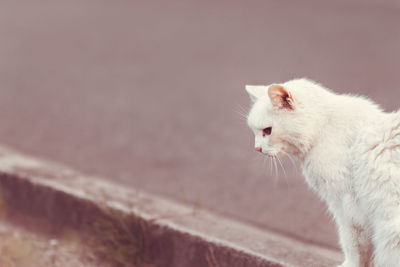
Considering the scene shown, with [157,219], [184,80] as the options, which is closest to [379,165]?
[157,219]

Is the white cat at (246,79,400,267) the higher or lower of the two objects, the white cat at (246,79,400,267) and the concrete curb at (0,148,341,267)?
the higher

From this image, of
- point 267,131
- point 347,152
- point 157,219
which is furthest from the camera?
point 157,219

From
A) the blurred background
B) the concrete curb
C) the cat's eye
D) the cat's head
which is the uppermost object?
the cat's head

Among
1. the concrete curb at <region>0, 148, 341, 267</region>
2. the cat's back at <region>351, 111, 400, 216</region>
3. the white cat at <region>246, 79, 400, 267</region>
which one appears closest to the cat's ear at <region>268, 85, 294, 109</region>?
the white cat at <region>246, 79, 400, 267</region>

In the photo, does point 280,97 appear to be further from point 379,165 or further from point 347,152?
point 379,165

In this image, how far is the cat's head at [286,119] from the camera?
9.48 ft

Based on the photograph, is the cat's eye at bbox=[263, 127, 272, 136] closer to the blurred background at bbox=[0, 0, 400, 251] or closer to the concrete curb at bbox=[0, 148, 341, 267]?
the concrete curb at bbox=[0, 148, 341, 267]

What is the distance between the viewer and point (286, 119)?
293 centimetres

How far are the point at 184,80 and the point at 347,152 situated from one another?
188 inches

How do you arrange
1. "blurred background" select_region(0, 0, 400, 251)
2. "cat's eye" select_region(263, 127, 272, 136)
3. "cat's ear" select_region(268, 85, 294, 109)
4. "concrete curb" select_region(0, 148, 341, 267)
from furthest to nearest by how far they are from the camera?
"blurred background" select_region(0, 0, 400, 251), "concrete curb" select_region(0, 148, 341, 267), "cat's eye" select_region(263, 127, 272, 136), "cat's ear" select_region(268, 85, 294, 109)

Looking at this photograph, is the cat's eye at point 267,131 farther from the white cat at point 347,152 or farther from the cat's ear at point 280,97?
the cat's ear at point 280,97

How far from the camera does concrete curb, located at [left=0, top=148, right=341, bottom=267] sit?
3332 millimetres

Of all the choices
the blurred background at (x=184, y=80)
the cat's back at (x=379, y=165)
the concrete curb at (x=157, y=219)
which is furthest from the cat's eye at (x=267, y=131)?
the blurred background at (x=184, y=80)

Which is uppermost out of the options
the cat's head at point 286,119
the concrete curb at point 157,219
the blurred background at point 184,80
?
the cat's head at point 286,119
